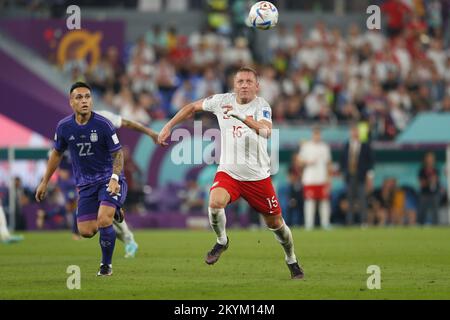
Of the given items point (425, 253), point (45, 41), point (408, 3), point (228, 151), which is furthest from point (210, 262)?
point (408, 3)

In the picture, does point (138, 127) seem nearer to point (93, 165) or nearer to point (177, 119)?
point (93, 165)

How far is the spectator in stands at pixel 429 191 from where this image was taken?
29031mm

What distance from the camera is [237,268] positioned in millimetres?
15125

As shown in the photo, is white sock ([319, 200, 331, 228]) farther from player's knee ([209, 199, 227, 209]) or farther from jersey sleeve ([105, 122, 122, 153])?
player's knee ([209, 199, 227, 209])

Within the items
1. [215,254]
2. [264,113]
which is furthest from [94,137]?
[264,113]

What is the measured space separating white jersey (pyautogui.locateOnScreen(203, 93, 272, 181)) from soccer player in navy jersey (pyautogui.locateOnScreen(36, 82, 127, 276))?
145 cm

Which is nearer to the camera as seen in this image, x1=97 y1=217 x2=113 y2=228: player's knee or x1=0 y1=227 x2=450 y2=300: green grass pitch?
x1=0 y1=227 x2=450 y2=300: green grass pitch

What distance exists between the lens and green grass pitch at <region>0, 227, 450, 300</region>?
1188 centimetres

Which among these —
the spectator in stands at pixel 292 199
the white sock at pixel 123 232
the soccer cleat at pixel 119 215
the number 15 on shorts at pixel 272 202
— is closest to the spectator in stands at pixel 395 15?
the spectator in stands at pixel 292 199

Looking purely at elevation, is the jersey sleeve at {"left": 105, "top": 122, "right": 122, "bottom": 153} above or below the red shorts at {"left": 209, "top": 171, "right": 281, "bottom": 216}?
above

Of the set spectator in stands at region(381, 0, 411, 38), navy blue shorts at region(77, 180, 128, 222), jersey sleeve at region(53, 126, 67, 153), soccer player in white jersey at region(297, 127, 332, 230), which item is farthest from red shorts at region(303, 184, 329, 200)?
jersey sleeve at region(53, 126, 67, 153)

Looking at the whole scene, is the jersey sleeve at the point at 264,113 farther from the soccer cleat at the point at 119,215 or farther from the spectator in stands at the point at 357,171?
the spectator in stands at the point at 357,171

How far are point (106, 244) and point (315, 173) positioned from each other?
45.9 feet

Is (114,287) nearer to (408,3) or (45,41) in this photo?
(45,41)
